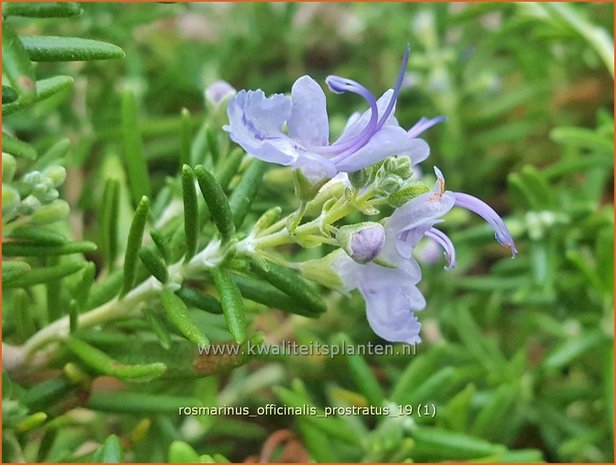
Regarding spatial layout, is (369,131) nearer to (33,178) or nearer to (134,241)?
(134,241)

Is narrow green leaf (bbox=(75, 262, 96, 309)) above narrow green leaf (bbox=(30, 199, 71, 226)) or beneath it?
beneath

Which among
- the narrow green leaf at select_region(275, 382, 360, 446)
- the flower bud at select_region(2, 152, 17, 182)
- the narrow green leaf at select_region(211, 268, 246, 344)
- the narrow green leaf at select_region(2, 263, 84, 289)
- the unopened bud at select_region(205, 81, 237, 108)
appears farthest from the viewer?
the narrow green leaf at select_region(275, 382, 360, 446)

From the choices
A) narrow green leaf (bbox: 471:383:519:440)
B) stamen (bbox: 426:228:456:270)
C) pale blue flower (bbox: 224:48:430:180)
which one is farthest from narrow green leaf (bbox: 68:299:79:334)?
narrow green leaf (bbox: 471:383:519:440)

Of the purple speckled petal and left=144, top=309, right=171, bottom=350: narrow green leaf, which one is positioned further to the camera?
left=144, top=309, right=171, bottom=350: narrow green leaf

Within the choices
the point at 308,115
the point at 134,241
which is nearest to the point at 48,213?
the point at 134,241

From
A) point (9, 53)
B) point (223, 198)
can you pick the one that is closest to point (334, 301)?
point (223, 198)

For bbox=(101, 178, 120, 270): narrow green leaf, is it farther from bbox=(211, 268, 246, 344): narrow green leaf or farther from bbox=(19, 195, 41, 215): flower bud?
bbox=(211, 268, 246, 344): narrow green leaf
